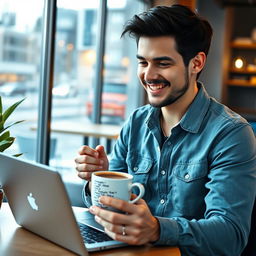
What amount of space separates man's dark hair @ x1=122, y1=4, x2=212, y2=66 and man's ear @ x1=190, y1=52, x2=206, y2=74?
2 cm

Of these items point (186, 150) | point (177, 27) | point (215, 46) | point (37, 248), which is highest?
point (215, 46)

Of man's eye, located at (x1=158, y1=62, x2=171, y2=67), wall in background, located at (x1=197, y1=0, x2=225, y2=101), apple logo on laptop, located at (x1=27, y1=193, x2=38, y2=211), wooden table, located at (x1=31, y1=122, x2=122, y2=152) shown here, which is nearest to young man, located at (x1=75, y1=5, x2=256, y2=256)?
man's eye, located at (x1=158, y1=62, x2=171, y2=67)

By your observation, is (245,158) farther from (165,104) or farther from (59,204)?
(59,204)

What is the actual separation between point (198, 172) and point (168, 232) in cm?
30

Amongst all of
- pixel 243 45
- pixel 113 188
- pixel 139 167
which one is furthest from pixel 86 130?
pixel 243 45

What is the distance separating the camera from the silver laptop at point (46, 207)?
1.14 metres

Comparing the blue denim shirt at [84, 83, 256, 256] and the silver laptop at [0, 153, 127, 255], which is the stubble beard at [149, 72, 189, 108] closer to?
the blue denim shirt at [84, 83, 256, 256]

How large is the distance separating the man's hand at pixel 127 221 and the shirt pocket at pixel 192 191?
33 cm

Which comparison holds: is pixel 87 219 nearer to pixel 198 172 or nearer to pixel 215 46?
pixel 198 172

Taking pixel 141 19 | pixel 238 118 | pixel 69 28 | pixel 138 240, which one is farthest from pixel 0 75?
pixel 138 240

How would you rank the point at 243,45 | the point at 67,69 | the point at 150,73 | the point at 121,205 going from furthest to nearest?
1. the point at 243,45
2. the point at 67,69
3. the point at 150,73
4. the point at 121,205

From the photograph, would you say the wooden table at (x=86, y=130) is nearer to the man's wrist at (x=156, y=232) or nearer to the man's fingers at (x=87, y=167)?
the man's fingers at (x=87, y=167)

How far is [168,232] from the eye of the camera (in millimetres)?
1252

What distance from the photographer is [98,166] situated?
1.52m
